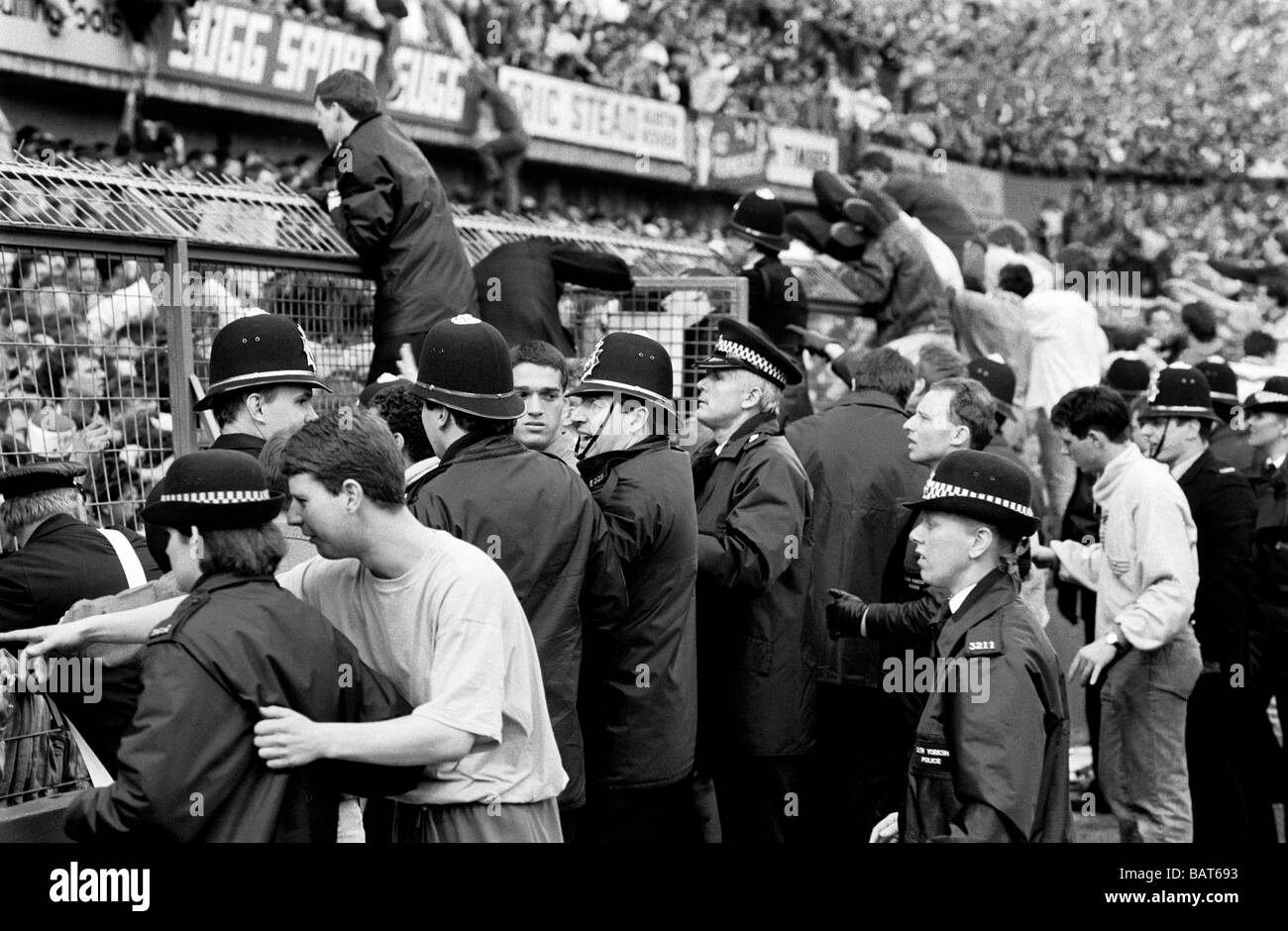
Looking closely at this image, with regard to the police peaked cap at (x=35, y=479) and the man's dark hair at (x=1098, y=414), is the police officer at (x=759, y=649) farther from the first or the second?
the police peaked cap at (x=35, y=479)

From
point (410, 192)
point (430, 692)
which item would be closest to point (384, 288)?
A: point (410, 192)

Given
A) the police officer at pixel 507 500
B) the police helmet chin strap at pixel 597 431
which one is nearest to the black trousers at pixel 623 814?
the police officer at pixel 507 500

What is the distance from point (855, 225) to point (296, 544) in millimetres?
5814

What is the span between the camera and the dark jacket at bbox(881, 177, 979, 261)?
11070 mm

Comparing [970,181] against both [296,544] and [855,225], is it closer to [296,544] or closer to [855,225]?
[855,225]

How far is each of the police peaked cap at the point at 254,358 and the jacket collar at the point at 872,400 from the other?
2.46 meters

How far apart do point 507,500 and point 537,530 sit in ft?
0.38

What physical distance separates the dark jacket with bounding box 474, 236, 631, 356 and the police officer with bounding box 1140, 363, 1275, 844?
2336mm

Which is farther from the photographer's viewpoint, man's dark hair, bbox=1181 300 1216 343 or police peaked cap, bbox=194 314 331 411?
man's dark hair, bbox=1181 300 1216 343

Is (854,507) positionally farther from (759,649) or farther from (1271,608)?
(1271,608)

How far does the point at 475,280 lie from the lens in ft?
22.2

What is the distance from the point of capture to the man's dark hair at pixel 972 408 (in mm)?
5688

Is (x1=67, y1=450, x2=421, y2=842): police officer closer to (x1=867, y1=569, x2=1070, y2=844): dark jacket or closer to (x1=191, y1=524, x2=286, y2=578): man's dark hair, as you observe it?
(x1=191, y1=524, x2=286, y2=578): man's dark hair

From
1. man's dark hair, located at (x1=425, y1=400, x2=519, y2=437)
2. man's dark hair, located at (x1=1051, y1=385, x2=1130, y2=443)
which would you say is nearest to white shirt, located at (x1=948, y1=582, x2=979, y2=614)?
man's dark hair, located at (x1=425, y1=400, x2=519, y2=437)
